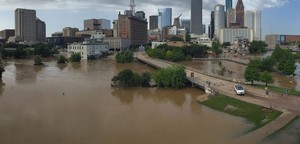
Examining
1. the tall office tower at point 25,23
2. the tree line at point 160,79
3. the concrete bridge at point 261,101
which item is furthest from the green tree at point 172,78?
the tall office tower at point 25,23

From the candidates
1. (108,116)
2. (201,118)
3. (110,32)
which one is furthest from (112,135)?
(110,32)

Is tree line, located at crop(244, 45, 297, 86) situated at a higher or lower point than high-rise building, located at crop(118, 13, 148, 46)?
lower

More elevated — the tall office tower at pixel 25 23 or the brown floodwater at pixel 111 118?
the tall office tower at pixel 25 23

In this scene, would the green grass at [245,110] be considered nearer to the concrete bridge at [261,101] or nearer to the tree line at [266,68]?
the concrete bridge at [261,101]

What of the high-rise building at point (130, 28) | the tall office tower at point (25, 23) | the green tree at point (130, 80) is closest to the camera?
the green tree at point (130, 80)

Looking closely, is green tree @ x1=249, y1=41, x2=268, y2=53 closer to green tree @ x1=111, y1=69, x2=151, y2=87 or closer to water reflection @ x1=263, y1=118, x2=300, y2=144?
green tree @ x1=111, y1=69, x2=151, y2=87

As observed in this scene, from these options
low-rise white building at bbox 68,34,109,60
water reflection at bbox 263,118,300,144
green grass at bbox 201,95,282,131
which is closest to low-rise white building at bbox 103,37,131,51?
low-rise white building at bbox 68,34,109,60
